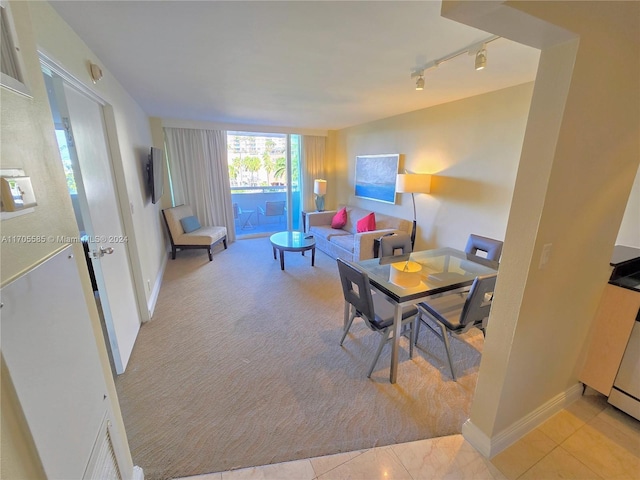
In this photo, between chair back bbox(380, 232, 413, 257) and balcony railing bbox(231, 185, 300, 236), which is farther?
balcony railing bbox(231, 185, 300, 236)

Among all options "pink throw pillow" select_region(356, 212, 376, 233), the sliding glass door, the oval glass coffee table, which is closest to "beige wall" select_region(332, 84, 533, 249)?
"pink throw pillow" select_region(356, 212, 376, 233)

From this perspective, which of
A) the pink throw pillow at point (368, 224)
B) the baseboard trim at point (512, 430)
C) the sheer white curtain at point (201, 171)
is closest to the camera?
the baseboard trim at point (512, 430)

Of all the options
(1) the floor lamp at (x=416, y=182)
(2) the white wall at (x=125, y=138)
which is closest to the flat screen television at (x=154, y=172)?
(2) the white wall at (x=125, y=138)

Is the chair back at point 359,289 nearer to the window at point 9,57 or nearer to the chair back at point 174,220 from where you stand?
the window at point 9,57

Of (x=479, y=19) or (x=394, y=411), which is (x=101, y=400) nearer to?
(x=394, y=411)

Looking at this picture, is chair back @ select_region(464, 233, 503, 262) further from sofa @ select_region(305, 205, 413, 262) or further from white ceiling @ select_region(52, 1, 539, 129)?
white ceiling @ select_region(52, 1, 539, 129)

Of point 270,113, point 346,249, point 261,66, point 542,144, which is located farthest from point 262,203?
point 542,144

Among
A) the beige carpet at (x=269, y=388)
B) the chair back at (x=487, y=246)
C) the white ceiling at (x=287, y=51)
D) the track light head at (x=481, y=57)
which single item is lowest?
the beige carpet at (x=269, y=388)

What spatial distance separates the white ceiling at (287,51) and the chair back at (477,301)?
152 cm

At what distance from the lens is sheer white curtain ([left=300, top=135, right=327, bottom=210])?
5656mm

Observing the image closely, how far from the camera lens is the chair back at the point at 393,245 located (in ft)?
9.29

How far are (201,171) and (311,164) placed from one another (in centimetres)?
220

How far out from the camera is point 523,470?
139 cm

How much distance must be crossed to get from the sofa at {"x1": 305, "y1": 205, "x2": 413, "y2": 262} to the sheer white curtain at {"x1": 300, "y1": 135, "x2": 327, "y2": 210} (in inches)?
32.9
